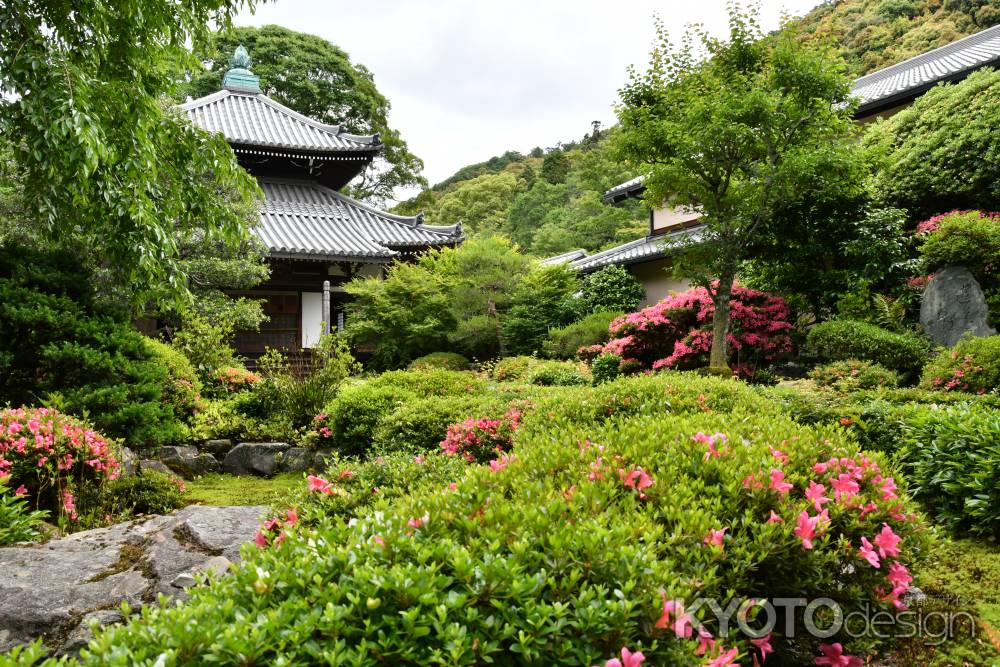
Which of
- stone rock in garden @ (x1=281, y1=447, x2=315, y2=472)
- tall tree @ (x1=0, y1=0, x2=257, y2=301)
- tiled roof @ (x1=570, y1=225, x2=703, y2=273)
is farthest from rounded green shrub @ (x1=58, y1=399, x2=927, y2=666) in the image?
tiled roof @ (x1=570, y1=225, x2=703, y2=273)

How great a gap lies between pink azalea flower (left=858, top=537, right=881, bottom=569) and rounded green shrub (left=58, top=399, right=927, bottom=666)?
5 cm

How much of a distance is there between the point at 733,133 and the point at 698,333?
11.4 feet

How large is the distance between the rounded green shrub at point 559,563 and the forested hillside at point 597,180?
2182 cm

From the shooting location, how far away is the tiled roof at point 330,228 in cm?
1570

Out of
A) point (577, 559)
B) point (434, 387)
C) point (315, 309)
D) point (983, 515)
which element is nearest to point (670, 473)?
point (577, 559)

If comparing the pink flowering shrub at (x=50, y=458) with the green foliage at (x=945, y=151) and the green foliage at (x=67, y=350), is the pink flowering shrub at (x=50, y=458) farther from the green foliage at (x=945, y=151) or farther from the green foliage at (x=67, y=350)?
the green foliage at (x=945, y=151)

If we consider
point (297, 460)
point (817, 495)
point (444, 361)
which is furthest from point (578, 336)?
point (817, 495)

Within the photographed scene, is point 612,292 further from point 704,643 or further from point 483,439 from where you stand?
point 704,643

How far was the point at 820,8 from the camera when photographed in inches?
1484

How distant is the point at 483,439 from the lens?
5.50 meters

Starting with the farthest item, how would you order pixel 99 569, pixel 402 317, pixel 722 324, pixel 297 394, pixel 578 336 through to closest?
pixel 402 317, pixel 578 336, pixel 722 324, pixel 297 394, pixel 99 569

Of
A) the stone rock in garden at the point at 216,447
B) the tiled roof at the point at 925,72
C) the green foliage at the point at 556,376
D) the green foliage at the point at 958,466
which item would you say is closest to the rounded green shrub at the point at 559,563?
the green foliage at the point at 958,466

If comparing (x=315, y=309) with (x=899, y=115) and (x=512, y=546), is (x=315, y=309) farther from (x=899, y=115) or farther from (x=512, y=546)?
(x=512, y=546)

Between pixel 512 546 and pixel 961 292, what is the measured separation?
993 cm
